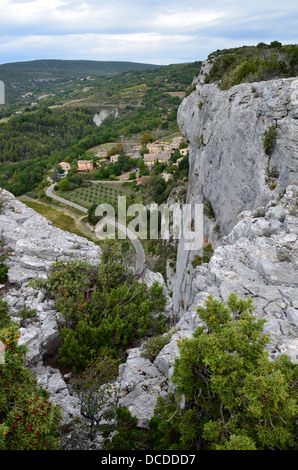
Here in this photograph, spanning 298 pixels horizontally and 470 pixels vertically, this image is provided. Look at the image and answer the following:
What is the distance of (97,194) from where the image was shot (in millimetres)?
61250

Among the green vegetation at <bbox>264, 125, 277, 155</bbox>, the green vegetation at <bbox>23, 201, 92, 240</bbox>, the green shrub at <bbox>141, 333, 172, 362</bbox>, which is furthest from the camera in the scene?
the green vegetation at <bbox>23, 201, 92, 240</bbox>

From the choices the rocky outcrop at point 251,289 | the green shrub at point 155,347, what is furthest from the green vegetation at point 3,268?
the green shrub at point 155,347

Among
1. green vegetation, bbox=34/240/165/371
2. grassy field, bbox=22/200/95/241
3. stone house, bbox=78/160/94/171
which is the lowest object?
grassy field, bbox=22/200/95/241

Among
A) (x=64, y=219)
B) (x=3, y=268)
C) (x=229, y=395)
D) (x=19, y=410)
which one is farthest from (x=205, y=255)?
(x=64, y=219)

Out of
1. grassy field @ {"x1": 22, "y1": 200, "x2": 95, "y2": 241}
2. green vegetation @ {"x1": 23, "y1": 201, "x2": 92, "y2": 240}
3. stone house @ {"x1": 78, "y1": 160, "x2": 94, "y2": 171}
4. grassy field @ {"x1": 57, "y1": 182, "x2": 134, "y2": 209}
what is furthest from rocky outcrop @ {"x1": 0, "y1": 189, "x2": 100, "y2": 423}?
stone house @ {"x1": 78, "y1": 160, "x2": 94, "y2": 171}

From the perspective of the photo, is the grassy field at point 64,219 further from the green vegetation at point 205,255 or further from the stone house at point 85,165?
the green vegetation at point 205,255

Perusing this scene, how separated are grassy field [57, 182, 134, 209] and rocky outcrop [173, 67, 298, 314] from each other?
36110mm

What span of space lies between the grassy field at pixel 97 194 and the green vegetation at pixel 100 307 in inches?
1685

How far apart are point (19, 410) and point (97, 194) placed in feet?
190

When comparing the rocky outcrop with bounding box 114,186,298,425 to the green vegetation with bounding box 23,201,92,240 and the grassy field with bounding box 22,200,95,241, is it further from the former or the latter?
the green vegetation with bounding box 23,201,92,240

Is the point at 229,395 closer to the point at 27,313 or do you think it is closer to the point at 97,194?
the point at 27,313

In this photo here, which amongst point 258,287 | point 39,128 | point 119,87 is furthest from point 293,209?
point 119,87

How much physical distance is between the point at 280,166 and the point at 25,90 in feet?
706

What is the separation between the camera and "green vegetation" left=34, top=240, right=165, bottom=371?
9719mm
